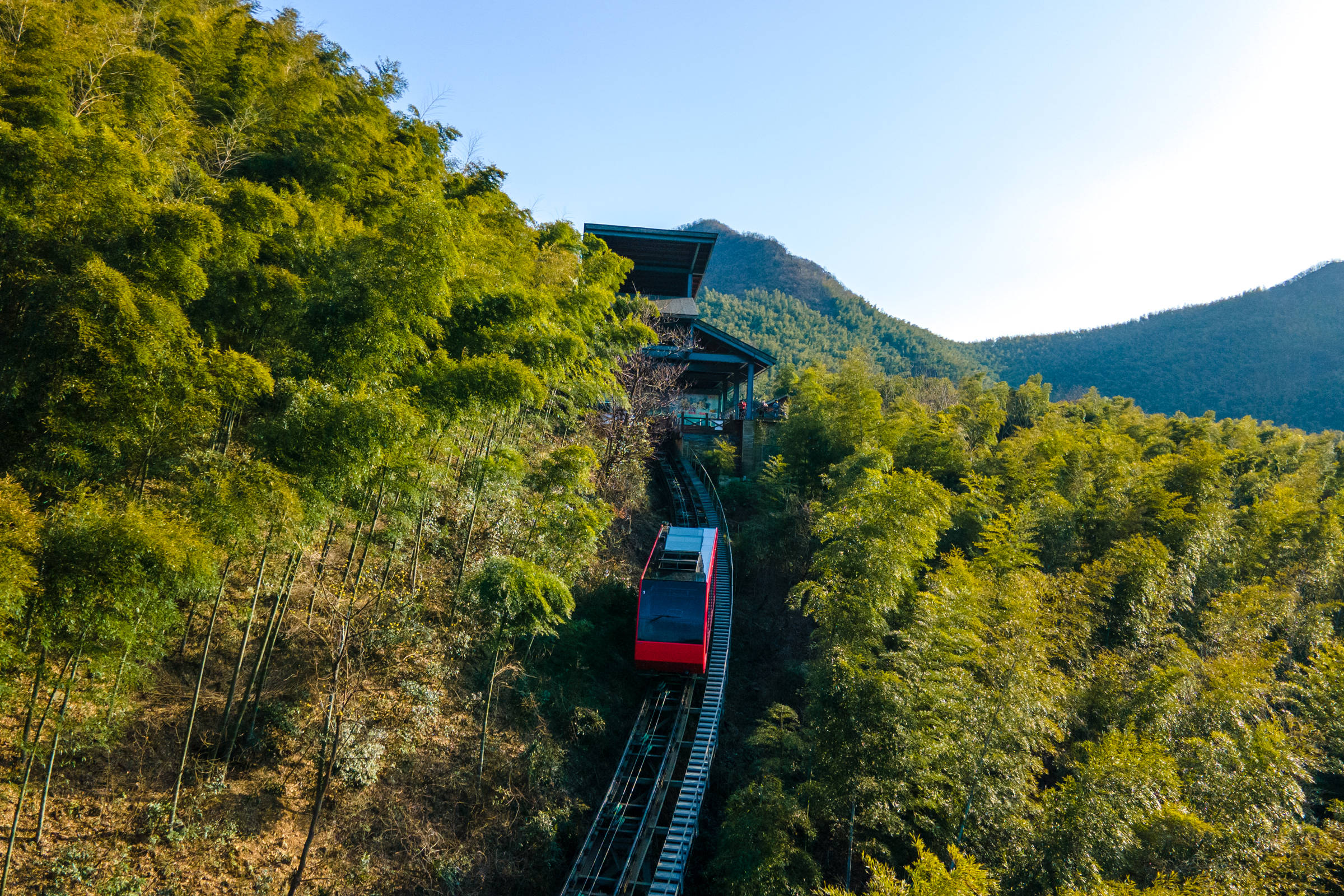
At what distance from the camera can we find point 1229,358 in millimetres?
65250

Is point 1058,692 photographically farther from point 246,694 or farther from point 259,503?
point 246,694

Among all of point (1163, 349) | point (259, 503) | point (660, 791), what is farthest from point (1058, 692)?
point (1163, 349)

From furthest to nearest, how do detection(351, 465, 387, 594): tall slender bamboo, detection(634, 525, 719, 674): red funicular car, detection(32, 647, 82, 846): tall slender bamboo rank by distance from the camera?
detection(634, 525, 719, 674): red funicular car → detection(351, 465, 387, 594): tall slender bamboo → detection(32, 647, 82, 846): tall slender bamboo

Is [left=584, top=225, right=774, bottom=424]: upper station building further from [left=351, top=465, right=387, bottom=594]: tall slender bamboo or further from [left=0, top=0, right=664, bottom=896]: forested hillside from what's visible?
[left=351, top=465, right=387, bottom=594]: tall slender bamboo

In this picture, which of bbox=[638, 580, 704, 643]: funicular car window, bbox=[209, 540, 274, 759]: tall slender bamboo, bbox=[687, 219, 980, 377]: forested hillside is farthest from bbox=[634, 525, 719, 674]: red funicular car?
bbox=[687, 219, 980, 377]: forested hillside

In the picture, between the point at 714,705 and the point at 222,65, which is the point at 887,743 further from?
the point at 222,65

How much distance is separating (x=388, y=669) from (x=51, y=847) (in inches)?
164

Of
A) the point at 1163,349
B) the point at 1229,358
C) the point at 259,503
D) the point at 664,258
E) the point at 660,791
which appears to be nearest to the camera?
the point at 259,503

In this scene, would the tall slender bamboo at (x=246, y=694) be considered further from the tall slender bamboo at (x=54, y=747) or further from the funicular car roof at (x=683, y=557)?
the funicular car roof at (x=683, y=557)

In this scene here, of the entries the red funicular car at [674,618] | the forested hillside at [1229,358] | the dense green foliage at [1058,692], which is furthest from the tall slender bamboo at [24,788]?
the forested hillside at [1229,358]

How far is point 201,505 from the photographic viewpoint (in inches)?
241

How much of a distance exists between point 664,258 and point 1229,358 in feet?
232

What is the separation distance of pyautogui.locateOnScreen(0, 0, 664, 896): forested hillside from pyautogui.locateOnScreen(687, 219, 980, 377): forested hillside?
123 feet

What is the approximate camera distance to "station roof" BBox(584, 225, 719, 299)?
85.3 ft
